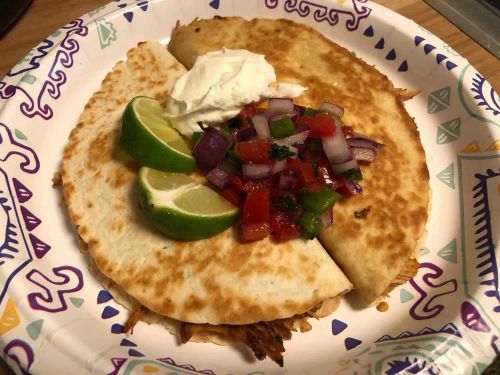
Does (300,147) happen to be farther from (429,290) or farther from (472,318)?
(472,318)

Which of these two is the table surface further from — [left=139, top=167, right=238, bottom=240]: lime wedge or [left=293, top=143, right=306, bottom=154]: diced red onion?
[left=139, top=167, right=238, bottom=240]: lime wedge

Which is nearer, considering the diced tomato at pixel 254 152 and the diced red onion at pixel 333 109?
the diced tomato at pixel 254 152

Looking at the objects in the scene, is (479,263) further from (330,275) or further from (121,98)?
(121,98)

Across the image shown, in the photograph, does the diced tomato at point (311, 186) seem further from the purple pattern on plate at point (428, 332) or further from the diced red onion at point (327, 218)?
the purple pattern on plate at point (428, 332)

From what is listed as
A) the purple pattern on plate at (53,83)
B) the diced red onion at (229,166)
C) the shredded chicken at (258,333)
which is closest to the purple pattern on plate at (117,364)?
the shredded chicken at (258,333)

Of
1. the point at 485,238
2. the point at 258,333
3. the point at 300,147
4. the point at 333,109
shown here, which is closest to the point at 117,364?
the point at 258,333

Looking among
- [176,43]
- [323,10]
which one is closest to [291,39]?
[323,10]
